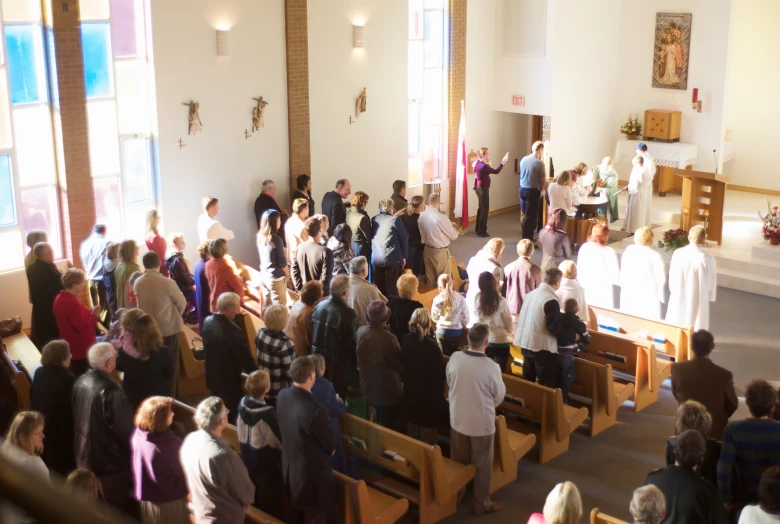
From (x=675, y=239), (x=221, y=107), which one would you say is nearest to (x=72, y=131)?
(x=221, y=107)

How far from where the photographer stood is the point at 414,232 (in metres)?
10.5

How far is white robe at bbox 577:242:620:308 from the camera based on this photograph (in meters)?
9.30

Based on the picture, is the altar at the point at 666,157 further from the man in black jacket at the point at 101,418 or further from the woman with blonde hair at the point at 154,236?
the man in black jacket at the point at 101,418

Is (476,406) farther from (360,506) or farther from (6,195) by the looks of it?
(6,195)

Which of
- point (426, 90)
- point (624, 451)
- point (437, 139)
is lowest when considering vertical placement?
point (624, 451)

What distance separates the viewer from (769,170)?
664 inches

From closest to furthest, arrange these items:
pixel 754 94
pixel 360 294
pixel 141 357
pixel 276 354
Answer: pixel 141 357
pixel 276 354
pixel 360 294
pixel 754 94

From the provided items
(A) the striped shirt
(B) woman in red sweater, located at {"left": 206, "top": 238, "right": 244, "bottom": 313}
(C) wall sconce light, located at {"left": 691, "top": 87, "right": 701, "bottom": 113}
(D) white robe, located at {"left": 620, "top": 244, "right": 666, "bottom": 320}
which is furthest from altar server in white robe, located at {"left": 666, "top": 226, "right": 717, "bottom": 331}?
(C) wall sconce light, located at {"left": 691, "top": 87, "right": 701, "bottom": 113}

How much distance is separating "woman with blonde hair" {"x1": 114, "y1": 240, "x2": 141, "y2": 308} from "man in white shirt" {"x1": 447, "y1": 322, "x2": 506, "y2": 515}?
338 cm

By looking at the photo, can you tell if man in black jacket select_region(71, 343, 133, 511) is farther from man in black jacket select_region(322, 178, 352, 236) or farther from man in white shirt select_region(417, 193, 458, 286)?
man in black jacket select_region(322, 178, 352, 236)

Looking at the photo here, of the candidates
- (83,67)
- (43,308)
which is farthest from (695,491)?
(83,67)

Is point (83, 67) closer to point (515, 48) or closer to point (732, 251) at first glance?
point (515, 48)

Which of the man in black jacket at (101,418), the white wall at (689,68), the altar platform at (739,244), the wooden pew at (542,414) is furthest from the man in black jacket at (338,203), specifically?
the white wall at (689,68)

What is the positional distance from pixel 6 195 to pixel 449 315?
5.69 meters
